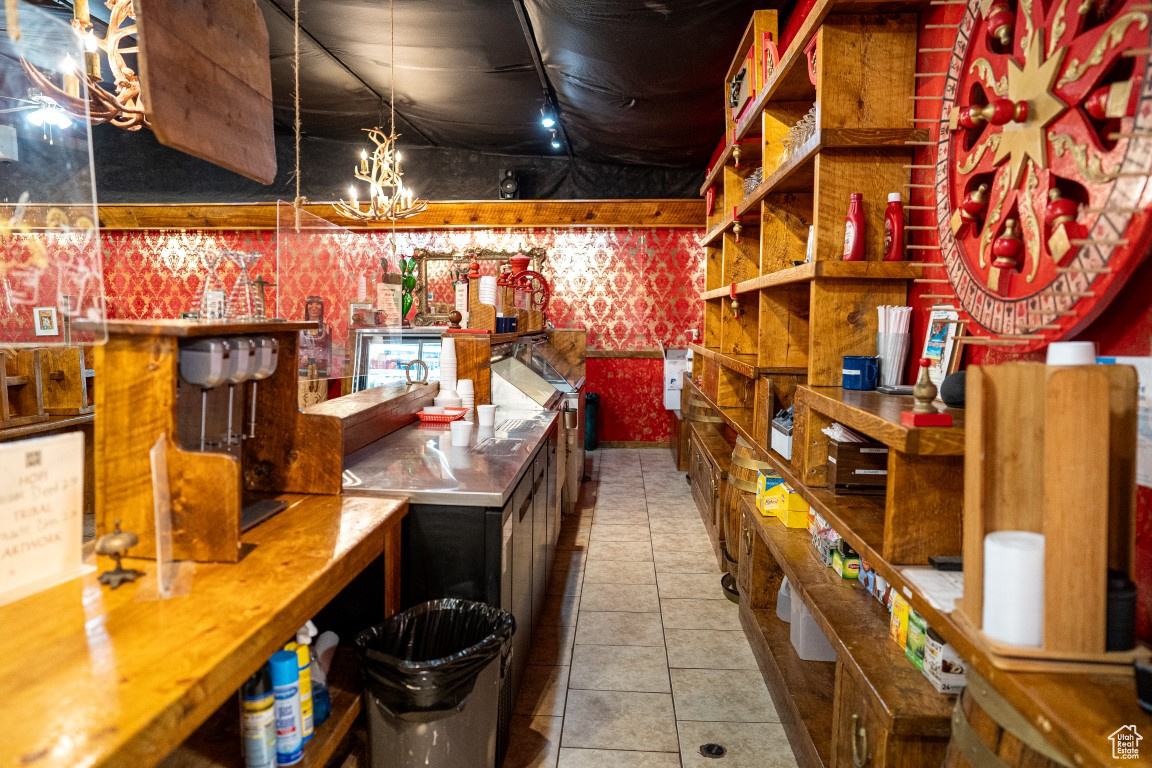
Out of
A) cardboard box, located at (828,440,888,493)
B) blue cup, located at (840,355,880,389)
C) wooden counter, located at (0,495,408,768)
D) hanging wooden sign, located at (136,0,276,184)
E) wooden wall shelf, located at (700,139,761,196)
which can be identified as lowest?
wooden counter, located at (0,495,408,768)

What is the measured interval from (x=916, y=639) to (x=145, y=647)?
6.03ft

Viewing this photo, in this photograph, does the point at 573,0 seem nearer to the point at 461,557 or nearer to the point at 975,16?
the point at 975,16

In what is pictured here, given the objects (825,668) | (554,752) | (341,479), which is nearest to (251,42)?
(341,479)

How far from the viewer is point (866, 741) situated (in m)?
1.73

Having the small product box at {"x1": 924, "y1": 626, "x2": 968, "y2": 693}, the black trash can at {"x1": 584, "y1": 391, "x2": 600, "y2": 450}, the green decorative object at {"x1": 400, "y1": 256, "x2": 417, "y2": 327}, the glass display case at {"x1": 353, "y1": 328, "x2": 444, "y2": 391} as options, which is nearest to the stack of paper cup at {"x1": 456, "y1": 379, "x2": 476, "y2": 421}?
the glass display case at {"x1": 353, "y1": 328, "x2": 444, "y2": 391}

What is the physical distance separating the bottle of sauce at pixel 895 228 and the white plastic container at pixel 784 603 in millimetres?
1580

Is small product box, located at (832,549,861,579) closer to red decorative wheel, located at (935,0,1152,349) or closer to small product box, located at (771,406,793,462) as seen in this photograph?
small product box, located at (771,406,793,462)

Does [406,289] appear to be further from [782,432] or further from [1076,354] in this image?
[1076,354]

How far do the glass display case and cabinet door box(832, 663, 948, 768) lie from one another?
3182 mm

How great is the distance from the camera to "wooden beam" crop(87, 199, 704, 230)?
309 inches

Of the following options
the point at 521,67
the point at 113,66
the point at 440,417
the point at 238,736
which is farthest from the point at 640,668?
the point at 113,66

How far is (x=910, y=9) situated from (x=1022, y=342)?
141 cm

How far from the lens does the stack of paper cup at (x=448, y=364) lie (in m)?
3.92

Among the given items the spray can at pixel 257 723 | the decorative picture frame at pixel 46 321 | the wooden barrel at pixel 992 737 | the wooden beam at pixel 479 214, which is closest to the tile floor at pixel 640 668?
the spray can at pixel 257 723
